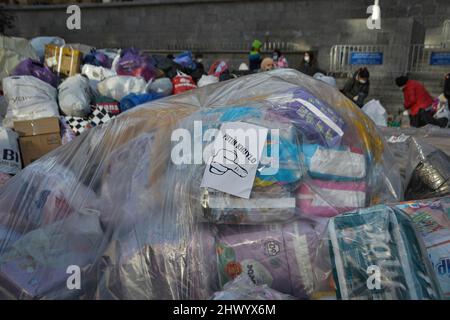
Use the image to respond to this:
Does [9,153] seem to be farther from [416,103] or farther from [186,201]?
[416,103]

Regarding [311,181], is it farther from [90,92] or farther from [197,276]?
[90,92]

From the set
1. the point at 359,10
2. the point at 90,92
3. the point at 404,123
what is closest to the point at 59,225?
the point at 90,92

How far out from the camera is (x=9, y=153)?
239cm

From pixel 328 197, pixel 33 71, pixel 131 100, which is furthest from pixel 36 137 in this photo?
pixel 328 197

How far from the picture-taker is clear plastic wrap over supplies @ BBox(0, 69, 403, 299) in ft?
3.75

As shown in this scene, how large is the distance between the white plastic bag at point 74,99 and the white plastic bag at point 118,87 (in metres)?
0.33

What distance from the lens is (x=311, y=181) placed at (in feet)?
4.28

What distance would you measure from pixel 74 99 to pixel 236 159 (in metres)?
2.44

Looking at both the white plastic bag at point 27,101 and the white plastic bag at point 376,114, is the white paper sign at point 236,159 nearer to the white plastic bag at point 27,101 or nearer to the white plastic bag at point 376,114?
the white plastic bag at point 27,101

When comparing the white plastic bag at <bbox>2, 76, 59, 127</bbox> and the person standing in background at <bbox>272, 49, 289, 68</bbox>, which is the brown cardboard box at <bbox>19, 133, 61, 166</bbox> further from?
the person standing in background at <bbox>272, 49, 289, 68</bbox>

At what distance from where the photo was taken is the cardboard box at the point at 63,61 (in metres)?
4.57

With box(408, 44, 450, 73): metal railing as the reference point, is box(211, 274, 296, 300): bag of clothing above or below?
below

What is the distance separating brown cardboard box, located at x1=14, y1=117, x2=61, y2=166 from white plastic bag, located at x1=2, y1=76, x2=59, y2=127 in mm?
281

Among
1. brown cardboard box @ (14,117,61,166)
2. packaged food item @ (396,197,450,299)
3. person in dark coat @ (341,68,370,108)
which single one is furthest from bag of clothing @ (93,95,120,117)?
person in dark coat @ (341,68,370,108)
